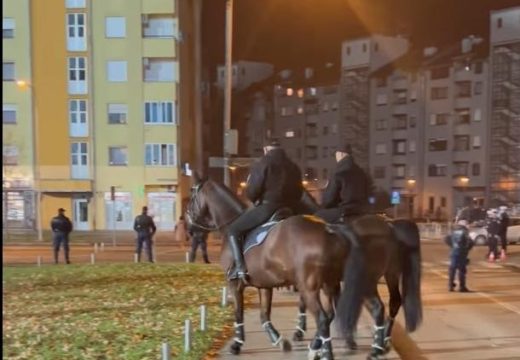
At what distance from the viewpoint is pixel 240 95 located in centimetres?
8956

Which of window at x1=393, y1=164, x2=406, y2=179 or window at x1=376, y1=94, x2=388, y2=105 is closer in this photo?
window at x1=393, y1=164, x2=406, y2=179

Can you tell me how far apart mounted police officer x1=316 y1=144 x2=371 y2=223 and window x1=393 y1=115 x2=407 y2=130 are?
60990 mm

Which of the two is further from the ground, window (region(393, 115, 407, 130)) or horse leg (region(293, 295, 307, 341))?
window (region(393, 115, 407, 130))

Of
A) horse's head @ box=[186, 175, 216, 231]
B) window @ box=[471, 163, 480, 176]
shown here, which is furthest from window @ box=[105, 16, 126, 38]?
horse's head @ box=[186, 175, 216, 231]

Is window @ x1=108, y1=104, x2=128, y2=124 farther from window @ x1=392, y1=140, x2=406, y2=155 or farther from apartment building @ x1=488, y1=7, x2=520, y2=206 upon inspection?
apartment building @ x1=488, y1=7, x2=520, y2=206

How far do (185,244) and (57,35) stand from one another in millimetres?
24866

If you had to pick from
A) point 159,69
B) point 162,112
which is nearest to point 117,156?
point 162,112

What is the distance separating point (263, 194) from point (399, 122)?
6250cm

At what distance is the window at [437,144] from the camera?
63084mm

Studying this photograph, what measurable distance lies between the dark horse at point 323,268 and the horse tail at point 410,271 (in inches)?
0.5

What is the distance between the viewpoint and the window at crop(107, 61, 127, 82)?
45.8m

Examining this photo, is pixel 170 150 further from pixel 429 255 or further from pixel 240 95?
pixel 240 95

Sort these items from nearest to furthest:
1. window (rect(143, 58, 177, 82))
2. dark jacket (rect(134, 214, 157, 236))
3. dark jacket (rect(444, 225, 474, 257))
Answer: dark jacket (rect(444, 225, 474, 257)), dark jacket (rect(134, 214, 157, 236)), window (rect(143, 58, 177, 82))

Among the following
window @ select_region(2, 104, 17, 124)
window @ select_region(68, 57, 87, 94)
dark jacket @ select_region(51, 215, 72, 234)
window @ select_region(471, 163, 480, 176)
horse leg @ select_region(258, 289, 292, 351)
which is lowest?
horse leg @ select_region(258, 289, 292, 351)
